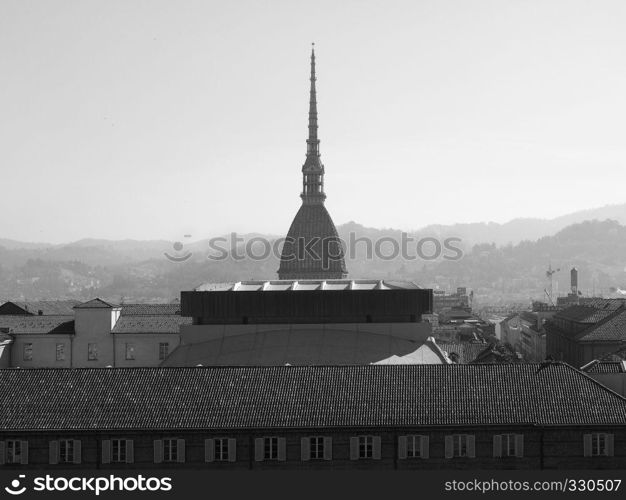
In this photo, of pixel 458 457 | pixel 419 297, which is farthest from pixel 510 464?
pixel 419 297

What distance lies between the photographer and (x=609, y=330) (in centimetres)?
11212

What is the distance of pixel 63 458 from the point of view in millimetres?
51062

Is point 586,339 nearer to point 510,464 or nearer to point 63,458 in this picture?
point 510,464

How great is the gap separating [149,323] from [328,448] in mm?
43433

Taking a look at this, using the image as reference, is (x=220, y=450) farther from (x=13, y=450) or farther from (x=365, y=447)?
(x=13, y=450)

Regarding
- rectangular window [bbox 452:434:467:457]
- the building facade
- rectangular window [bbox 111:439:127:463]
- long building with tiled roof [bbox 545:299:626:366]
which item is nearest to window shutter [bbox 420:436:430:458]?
rectangular window [bbox 452:434:467:457]

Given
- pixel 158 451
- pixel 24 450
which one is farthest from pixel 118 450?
pixel 24 450

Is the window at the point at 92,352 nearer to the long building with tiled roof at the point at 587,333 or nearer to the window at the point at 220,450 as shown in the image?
the window at the point at 220,450

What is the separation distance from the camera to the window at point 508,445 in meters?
50.7

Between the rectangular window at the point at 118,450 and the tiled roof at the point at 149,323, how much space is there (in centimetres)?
3796

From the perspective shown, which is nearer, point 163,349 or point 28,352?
point 163,349

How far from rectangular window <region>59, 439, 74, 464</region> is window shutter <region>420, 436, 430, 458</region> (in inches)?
621

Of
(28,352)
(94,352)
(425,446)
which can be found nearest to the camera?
(425,446)

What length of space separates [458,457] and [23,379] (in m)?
22.2
